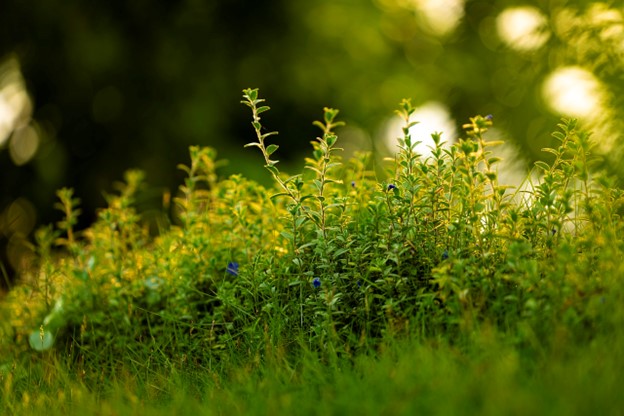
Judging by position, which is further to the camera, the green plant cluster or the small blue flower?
the small blue flower

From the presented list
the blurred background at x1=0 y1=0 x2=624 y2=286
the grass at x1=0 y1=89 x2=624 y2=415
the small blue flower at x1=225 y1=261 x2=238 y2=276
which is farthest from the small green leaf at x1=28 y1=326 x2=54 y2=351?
the blurred background at x1=0 y1=0 x2=624 y2=286

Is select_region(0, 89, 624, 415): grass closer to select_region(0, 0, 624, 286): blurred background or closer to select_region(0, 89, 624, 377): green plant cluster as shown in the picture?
select_region(0, 89, 624, 377): green plant cluster

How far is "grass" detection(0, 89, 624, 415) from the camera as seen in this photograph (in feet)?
7.71

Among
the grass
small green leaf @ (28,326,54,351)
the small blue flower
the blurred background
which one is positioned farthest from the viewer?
the blurred background

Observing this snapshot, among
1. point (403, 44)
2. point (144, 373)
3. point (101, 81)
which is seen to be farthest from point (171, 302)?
point (403, 44)

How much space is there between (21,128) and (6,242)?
1.45 m

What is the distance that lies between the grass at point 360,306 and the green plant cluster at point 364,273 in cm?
1

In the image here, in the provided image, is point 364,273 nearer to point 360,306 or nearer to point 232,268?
point 360,306

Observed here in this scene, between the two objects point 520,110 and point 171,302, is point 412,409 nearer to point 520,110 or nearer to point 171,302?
point 171,302

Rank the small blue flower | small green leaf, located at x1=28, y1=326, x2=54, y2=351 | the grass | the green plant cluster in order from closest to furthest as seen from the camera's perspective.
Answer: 1. the grass
2. the green plant cluster
3. the small blue flower
4. small green leaf, located at x1=28, y1=326, x2=54, y2=351

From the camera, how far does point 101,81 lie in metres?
9.03

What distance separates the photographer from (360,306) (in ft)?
10.0

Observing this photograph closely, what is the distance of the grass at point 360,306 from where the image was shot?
2350 millimetres

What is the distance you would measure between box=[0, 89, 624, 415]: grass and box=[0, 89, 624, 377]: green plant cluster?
1 cm
